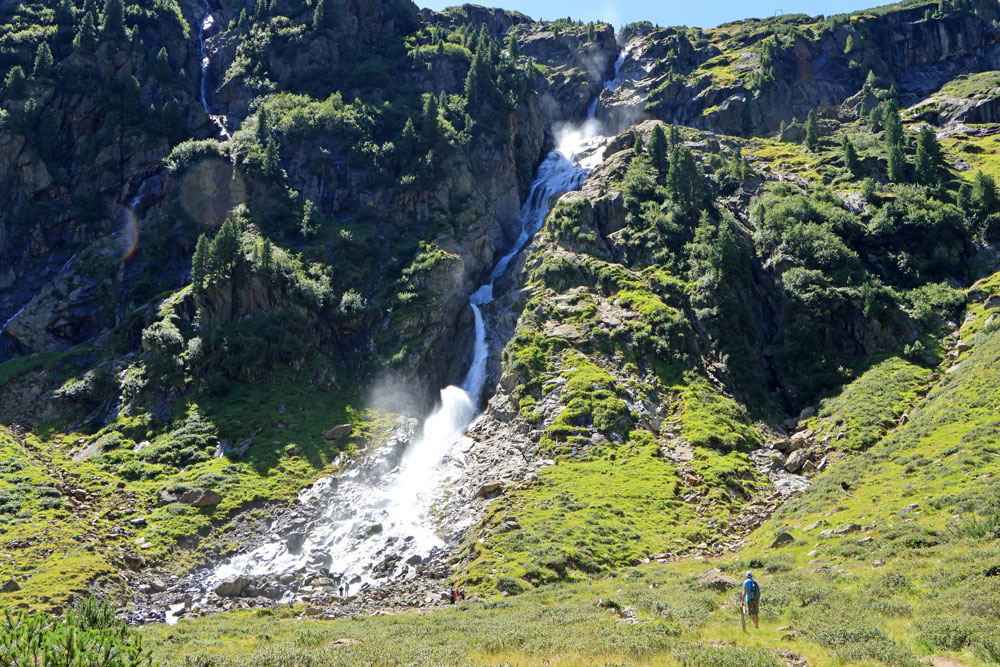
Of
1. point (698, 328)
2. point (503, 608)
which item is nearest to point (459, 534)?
point (503, 608)

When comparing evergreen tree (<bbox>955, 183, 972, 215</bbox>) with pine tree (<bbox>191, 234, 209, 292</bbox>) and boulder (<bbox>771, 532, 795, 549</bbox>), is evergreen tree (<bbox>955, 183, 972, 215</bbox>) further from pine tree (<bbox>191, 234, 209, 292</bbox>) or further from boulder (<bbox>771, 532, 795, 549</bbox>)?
pine tree (<bbox>191, 234, 209, 292</bbox>)

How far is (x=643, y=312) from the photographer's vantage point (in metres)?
72.6

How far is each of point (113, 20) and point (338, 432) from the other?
92.2 metres

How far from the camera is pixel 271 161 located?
97562 millimetres

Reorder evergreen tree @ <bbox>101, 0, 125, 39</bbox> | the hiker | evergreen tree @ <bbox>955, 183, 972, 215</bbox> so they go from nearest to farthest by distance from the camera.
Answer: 1. the hiker
2. evergreen tree @ <bbox>955, 183, 972, 215</bbox>
3. evergreen tree @ <bbox>101, 0, 125, 39</bbox>

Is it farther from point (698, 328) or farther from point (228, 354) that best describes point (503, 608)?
point (228, 354)

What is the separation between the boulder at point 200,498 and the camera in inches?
2115

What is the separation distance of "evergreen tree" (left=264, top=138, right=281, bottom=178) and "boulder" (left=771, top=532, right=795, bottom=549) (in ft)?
279

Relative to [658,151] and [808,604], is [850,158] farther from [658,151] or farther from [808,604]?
[808,604]

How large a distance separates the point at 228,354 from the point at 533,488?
39.4 m

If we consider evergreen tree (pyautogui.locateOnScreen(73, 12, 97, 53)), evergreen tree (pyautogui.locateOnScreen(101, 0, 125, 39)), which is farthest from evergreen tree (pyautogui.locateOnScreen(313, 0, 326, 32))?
evergreen tree (pyautogui.locateOnScreen(73, 12, 97, 53))

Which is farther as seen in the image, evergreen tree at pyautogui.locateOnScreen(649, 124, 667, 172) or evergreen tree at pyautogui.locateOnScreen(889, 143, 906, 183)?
evergreen tree at pyautogui.locateOnScreen(649, 124, 667, 172)

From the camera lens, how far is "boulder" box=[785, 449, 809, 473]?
5228 centimetres

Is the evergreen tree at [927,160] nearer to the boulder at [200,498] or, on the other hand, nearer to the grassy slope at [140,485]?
the grassy slope at [140,485]
